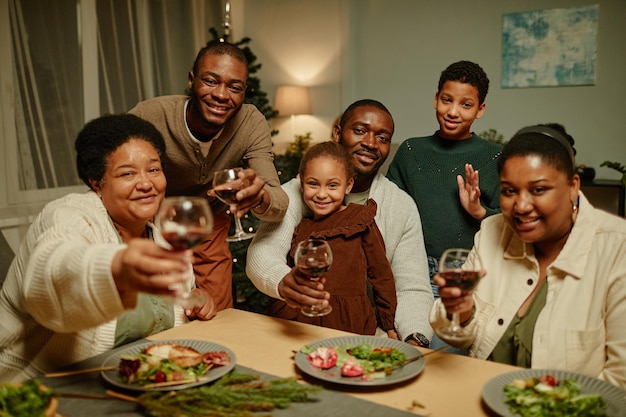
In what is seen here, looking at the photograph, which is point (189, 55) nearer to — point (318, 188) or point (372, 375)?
point (318, 188)

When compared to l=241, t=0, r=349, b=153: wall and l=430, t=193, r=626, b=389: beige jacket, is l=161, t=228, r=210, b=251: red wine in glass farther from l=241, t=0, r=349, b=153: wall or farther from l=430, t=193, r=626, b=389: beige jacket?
l=241, t=0, r=349, b=153: wall

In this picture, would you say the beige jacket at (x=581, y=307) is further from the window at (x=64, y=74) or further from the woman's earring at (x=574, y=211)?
the window at (x=64, y=74)

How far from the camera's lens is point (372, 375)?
63.6 inches

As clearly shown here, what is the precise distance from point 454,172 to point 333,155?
0.68 meters

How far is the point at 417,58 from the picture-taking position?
19.5 feet

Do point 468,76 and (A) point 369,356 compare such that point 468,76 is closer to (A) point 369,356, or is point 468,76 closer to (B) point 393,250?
(B) point 393,250

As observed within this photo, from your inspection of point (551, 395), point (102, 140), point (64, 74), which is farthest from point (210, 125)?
point (64, 74)

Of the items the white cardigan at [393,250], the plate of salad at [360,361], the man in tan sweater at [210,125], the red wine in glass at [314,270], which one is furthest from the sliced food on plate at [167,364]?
the man in tan sweater at [210,125]

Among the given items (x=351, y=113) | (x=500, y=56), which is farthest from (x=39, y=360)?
(x=500, y=56)

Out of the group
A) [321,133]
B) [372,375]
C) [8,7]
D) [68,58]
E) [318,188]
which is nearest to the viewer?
[372,375]

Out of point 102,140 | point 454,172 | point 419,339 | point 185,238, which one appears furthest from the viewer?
point 454,172

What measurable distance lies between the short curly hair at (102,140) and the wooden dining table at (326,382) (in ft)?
1.91

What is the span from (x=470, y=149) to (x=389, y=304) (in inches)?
35.2

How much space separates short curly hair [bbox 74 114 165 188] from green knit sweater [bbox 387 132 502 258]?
1.34m
